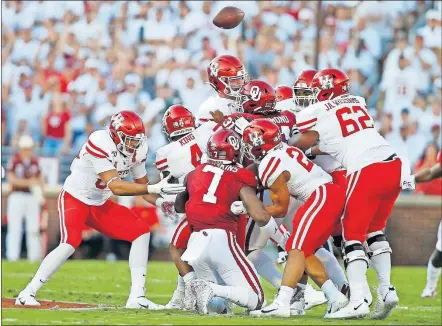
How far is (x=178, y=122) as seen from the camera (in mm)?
9102

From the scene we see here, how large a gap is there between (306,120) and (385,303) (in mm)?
1514

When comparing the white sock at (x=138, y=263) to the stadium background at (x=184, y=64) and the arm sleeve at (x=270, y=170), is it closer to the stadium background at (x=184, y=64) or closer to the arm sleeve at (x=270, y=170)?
the arm sleeve at (x=270, y=170)

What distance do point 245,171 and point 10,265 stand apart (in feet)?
21.3

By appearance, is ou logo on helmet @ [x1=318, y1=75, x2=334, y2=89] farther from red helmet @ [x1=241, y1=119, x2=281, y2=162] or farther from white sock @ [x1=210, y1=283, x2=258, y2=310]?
white sock @ [x1=210, y1=283, x2=258, y2=310]

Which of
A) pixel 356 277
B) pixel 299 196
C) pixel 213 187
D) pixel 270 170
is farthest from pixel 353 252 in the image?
pixel 213 187

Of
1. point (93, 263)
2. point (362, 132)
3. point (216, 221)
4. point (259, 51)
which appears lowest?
point (93, 263)

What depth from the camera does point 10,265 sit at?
14.0 metres

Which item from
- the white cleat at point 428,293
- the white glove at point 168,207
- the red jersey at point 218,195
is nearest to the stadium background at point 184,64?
the white cleat at point 428,293

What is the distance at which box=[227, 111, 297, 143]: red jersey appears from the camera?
355 inches

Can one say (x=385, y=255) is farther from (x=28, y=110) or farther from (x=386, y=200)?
(x=28, y=110)

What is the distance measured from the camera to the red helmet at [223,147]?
8.29m

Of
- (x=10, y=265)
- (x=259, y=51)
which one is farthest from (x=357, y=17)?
(x=10, y=265)

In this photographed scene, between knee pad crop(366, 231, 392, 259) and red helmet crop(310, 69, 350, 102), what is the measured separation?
3.76 feet

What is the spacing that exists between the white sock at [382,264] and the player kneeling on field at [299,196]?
0.35 meters
